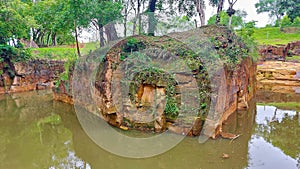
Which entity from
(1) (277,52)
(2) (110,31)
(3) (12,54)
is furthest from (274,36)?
(3) (12,54)

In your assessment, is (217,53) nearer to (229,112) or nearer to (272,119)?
(229,112)

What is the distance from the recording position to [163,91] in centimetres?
570

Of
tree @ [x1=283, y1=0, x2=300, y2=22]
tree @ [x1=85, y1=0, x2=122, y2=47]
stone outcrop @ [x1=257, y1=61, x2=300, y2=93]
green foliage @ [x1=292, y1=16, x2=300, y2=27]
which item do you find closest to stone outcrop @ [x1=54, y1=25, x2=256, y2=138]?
tree @ [x1=85, y1=0, x2=122, y2=47]

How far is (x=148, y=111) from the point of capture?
5.93 m

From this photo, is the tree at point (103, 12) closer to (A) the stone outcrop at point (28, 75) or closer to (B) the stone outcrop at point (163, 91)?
(B) the stone outcrop at point (163, 91)

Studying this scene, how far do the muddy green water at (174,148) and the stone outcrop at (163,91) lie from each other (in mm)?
489

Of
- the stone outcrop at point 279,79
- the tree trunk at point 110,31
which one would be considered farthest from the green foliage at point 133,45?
the stone outcrop at point 279,79

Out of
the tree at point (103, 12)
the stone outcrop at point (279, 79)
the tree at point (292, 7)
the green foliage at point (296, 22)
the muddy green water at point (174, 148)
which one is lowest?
the muddy green water at point (174, 148)

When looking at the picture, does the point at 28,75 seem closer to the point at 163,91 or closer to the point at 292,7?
the point at 163,91

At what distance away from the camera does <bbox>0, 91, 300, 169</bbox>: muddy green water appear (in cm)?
445

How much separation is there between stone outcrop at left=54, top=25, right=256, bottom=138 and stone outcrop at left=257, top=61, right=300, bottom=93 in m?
4.54

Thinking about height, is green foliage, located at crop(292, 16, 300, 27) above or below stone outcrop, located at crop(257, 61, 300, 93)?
above

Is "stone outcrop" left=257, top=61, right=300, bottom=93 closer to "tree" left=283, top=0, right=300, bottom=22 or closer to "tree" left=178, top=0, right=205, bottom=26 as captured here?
"tree" left=178, top=0, right=205, bottom=26

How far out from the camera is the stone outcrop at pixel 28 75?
12.8 m
